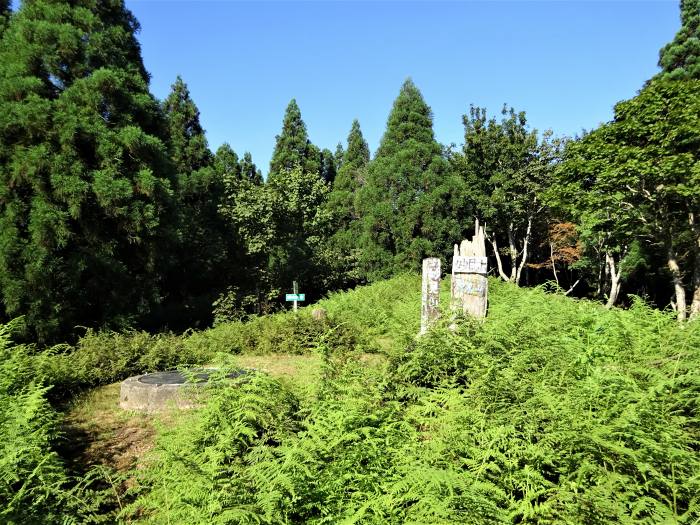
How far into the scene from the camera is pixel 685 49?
1683 centimetres

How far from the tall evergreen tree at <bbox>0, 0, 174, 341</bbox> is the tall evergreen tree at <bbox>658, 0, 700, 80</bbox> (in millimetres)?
19184

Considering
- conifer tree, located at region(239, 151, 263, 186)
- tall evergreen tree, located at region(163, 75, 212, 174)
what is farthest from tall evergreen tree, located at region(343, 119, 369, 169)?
tall evergreen tree, located at region(163, 75, 212, 174)

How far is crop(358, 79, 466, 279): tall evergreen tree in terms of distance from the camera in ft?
67.8

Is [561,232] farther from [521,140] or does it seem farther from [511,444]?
[511,444]

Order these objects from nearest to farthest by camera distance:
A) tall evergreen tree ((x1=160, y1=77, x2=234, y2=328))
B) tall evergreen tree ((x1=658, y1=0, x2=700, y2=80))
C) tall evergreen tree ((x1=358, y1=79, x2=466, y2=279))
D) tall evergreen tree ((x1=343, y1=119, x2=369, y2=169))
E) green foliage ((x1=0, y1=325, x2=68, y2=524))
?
1. green foliage ((x1=0, y1=325, x2=68, y2=524))
2. tall evergreen tree ((x1=658, y1=0, x2=700, y2=80))
3. tall evergreen tree ((x1=160, y1=77, x2=234, y2=328))
4. tall evergreen tree ((x1=358, y1=79, x2=466, y2=279))
5. tall evergreen tree ((x1=343, y1=119, x2=369, y2=169))

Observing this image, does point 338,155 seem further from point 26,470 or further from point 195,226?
point 26,470

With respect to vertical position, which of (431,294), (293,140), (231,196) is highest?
(293,140)

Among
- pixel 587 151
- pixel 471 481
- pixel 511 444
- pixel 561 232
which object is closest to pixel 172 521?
pixel 471 481

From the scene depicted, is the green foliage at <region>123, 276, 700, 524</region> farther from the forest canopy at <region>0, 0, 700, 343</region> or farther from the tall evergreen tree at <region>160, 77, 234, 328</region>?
the tall evergreen tree at <region>160, 77, 234, 328</region>

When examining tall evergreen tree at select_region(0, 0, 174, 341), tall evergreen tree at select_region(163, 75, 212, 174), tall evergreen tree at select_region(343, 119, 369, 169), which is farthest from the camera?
tall evergreen tree at select_region(343, 119, 369, 169)

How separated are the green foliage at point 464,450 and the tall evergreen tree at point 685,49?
55.4 feet

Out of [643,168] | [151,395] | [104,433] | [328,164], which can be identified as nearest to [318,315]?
[151,395]

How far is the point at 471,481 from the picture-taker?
2.73 meters

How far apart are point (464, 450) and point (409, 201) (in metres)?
18.5
